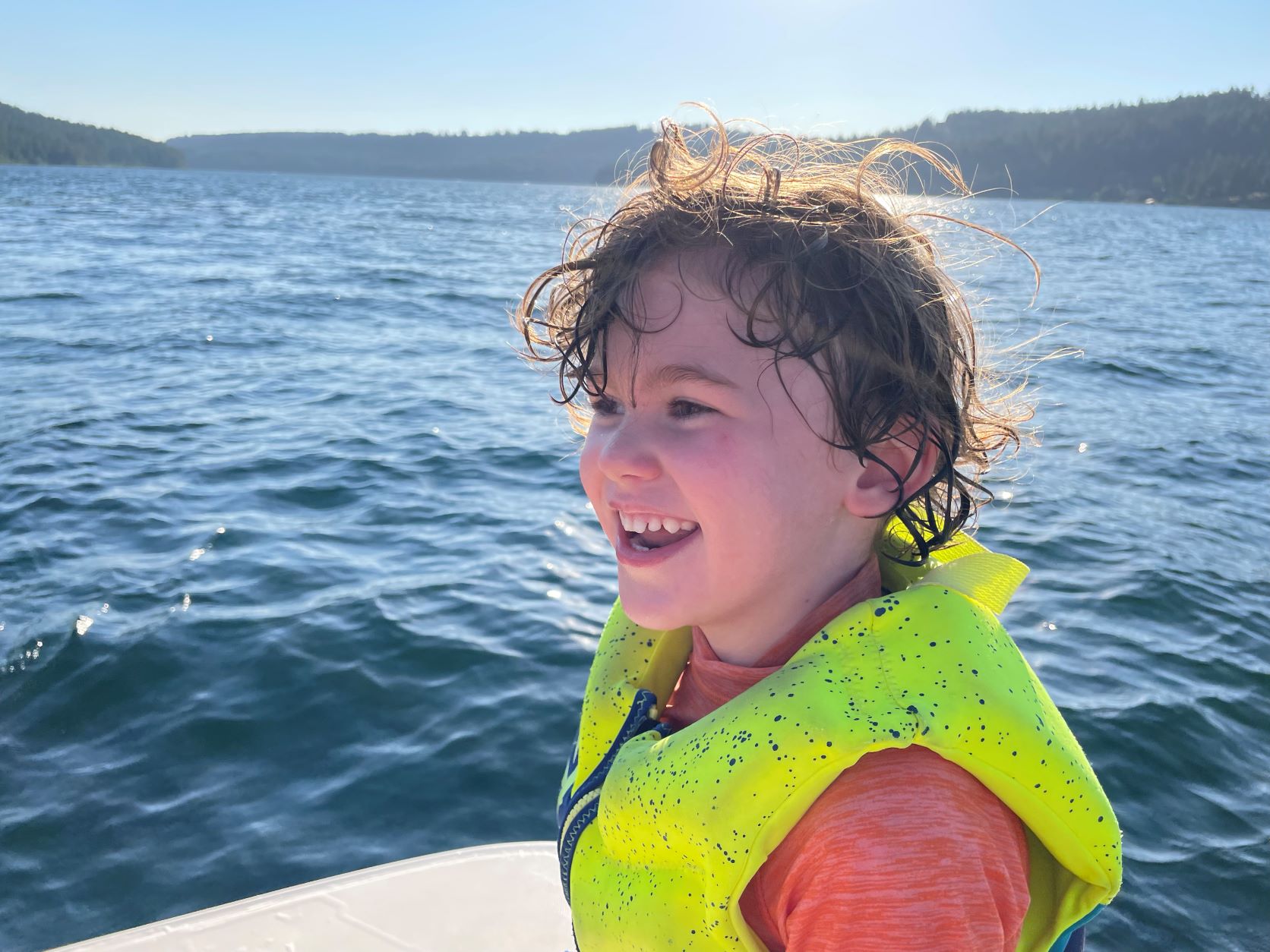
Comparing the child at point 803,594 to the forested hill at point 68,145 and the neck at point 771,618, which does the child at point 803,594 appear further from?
the forested hill at point 68,145

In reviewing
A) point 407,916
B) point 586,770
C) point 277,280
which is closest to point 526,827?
point 407,916

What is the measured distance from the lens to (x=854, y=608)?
1.49 meters

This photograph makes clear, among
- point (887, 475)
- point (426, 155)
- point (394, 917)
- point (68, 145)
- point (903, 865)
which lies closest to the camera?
point (903, 865)

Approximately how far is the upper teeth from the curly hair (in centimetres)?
24

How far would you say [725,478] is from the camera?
5.02ft

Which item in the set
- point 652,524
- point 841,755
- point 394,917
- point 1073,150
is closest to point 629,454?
point 652,524

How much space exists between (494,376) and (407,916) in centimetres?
884

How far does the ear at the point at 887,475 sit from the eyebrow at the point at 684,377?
251 millimetres

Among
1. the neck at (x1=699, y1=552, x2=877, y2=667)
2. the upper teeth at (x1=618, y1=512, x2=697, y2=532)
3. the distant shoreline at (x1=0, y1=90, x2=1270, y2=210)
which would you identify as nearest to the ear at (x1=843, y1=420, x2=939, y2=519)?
the neck at (x1=699, y1=552, x2=877, y2=667)

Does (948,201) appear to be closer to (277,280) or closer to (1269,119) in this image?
(277,280)

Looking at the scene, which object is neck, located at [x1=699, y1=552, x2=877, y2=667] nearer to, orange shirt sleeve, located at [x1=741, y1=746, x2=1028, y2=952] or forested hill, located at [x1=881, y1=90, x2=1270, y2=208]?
orange shirt sleeve, located at [x1=741, y1=746, x2=1028, y2=952]

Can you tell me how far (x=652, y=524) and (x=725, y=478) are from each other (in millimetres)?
162

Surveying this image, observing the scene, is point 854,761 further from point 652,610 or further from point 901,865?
point 652,610

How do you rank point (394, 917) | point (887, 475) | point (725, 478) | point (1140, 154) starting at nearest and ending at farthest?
point (725, 478) < point (887, 475) < point (394, 917) < point (1140, 154)
